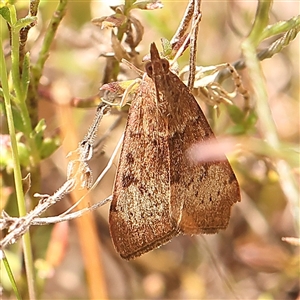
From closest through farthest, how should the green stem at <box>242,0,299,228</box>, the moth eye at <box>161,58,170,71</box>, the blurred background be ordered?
the green stem at <box>242,0,299,228</box> → the moth eye at <box>161,58,170,71</box> → the blurred background

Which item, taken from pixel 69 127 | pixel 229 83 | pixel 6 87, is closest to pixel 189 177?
pixel 6 87

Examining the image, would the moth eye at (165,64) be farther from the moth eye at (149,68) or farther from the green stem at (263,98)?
the green stem at (263,98)

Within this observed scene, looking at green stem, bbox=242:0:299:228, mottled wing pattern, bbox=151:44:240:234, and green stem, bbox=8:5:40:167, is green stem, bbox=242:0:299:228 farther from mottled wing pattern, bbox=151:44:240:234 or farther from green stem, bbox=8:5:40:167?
green stem, bbox=8:5:40:167

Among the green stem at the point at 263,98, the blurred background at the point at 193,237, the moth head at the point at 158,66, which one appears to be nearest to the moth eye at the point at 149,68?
the moth head at the point at 158,66

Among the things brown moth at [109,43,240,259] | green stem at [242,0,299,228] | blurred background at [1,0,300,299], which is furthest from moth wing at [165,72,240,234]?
blurred background at [1,0,300,299]

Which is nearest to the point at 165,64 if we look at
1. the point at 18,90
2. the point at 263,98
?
the point at 263,98

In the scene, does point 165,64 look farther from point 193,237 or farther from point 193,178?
point 193,237
